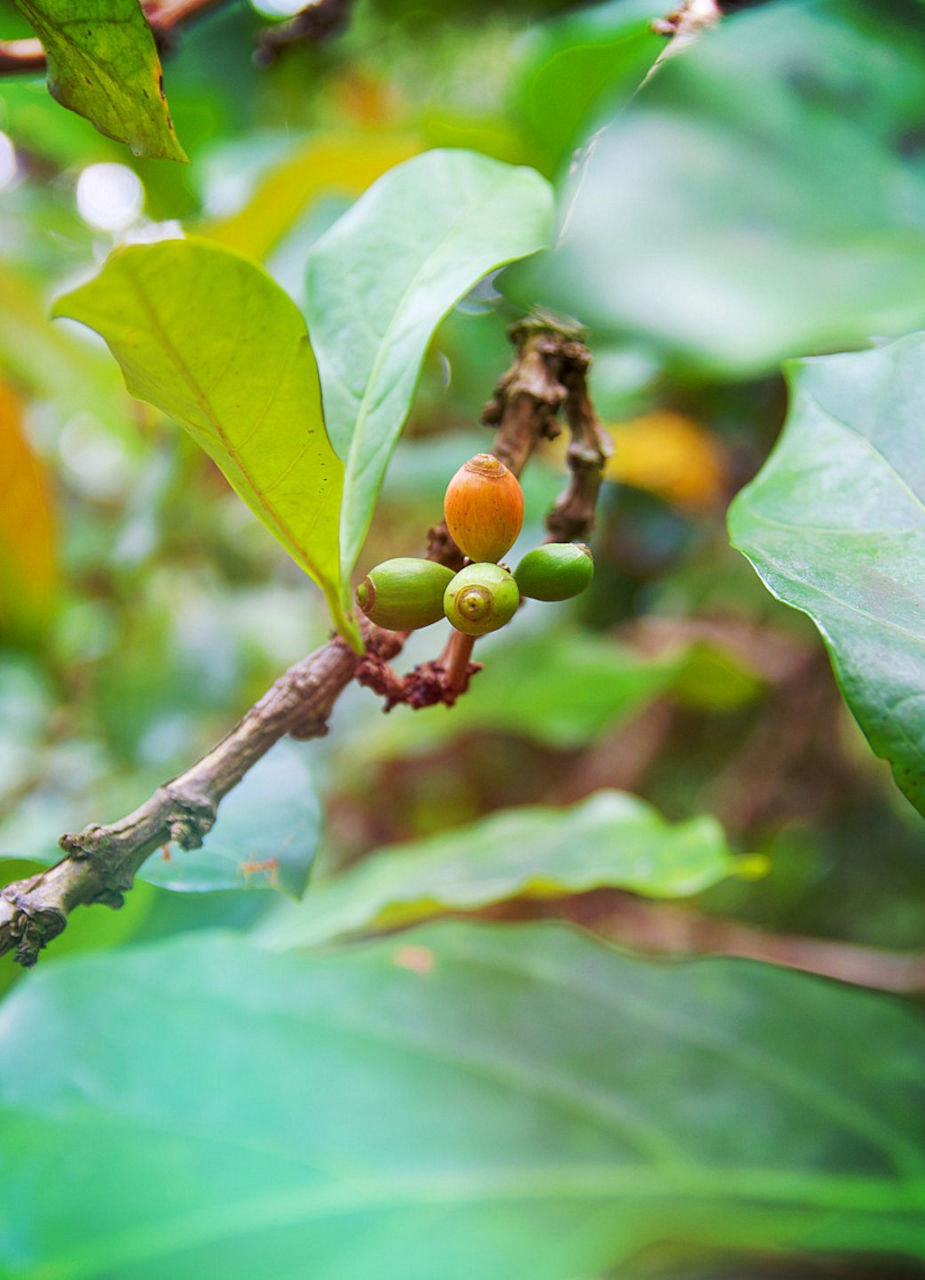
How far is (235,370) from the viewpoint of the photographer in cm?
33

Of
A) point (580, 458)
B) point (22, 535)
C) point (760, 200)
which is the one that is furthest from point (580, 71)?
point (22, 535)

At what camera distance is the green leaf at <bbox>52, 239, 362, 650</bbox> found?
30 centimetres

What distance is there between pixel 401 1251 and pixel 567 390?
1.55 ft

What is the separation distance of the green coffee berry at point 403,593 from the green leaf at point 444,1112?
1.22 ft

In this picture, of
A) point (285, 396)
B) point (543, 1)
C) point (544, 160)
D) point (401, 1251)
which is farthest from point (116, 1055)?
point (543, 1)

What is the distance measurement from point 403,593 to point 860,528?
18cm

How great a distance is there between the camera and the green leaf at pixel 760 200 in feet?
1.72

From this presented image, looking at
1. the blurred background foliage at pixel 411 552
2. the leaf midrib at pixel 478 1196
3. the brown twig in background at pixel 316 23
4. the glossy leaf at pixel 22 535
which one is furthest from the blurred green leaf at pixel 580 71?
the leaf midrib at pixel 478 1196

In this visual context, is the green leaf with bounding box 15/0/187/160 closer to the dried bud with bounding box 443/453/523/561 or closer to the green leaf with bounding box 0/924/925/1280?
the dried bud with bounding box 443/453/523/561

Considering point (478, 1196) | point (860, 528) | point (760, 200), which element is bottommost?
point (478, 1196)

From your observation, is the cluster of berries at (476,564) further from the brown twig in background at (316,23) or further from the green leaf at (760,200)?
the brown twig in background at (316,23)

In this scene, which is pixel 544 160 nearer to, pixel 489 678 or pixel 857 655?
pixel 489 678

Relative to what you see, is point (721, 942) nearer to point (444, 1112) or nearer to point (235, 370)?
point (444, 1112)

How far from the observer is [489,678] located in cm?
104
